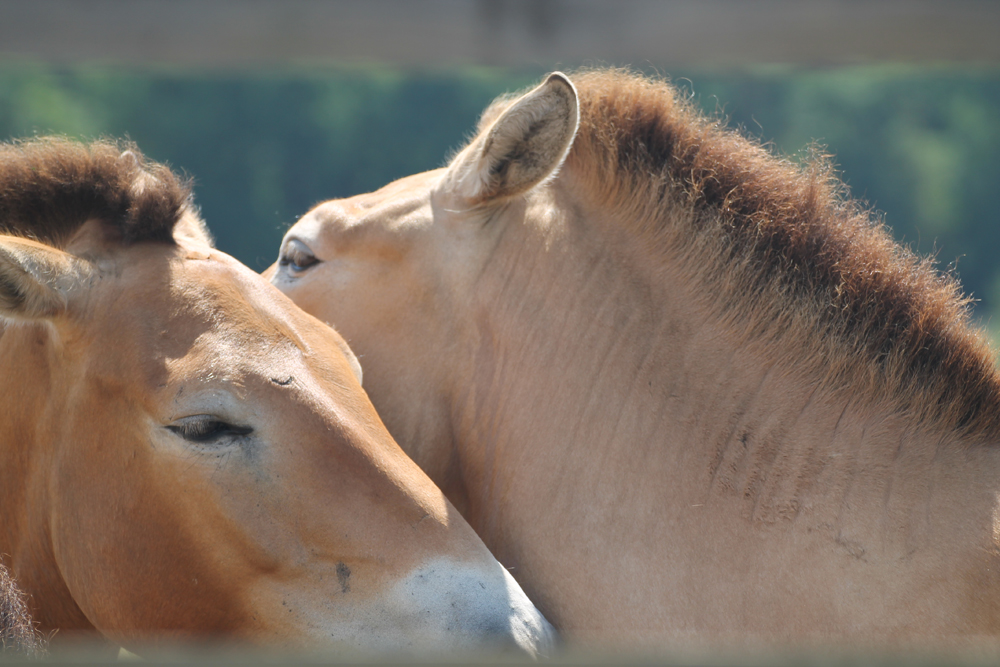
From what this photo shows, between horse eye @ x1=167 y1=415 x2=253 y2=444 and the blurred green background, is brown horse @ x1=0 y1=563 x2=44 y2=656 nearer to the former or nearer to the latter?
horse eye @ x1=167 y1=415 x2=253 y2=444

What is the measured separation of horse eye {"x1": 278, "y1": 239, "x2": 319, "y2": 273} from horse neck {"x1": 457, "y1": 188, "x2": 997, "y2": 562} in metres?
0.83

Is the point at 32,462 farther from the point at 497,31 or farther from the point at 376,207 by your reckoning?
the point at 497,31

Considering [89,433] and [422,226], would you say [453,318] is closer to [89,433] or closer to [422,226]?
[422,226]

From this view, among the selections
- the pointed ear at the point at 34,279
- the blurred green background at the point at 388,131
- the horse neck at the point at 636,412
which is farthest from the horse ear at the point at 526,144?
the blurred green background at the point at 388,131

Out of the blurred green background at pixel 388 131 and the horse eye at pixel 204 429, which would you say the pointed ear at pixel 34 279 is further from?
the blurred green background at pixel 388 131

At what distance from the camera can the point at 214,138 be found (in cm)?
4444

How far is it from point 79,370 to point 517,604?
1.41 meters

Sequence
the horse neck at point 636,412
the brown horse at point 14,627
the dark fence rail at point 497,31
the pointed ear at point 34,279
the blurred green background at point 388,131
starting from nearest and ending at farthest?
the dark fence rail at point 497,31, the brown horse at point 14,627, the pointed ear at point 34,279, the horse neck at point 636,412, the blurred green background at point 388,131

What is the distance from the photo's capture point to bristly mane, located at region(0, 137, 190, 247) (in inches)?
100

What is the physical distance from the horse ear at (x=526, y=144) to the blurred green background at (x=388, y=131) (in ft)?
112

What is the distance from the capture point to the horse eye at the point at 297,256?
10.8ft

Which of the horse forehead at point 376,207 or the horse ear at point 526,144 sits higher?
the horse ear at point 526,144

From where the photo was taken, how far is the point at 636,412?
2596 millimetres

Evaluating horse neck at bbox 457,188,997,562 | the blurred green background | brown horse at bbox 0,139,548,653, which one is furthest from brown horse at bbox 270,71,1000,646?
the blurred green background
